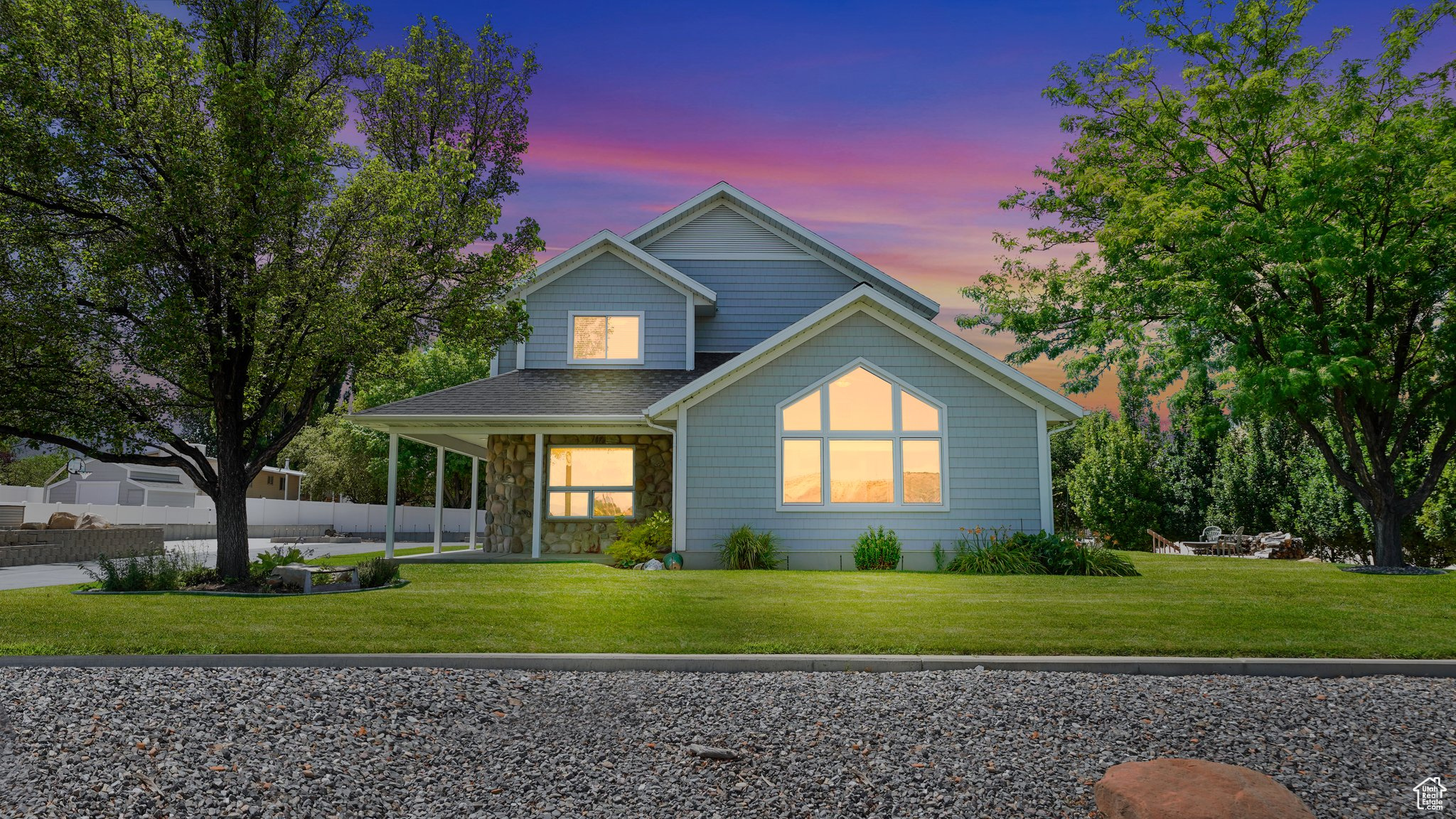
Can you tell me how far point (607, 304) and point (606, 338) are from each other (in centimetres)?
79

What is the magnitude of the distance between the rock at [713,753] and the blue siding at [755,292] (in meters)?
16.2

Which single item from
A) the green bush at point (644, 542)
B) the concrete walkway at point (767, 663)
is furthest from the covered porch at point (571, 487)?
the concrete walkway at point (767, 663)

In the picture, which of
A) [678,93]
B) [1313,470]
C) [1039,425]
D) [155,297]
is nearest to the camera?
[155,297]

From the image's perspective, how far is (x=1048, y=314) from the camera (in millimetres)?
21125

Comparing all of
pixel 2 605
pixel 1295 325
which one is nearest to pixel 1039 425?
pixel 1295 325

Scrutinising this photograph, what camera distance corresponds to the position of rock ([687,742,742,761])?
16.2 feet

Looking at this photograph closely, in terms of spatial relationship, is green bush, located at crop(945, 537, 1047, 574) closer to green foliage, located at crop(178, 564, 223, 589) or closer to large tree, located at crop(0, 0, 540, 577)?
large tree, located at crop(0, 0, 540, 577)

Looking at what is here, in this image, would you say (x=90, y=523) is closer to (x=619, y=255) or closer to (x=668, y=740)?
(x=619, y=255)

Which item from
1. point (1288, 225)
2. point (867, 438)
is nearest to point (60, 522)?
point (867, 438)

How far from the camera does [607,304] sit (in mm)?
20047

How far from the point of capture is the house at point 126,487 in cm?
4097

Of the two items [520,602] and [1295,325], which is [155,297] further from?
[1295,325]

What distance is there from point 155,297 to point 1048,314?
17979mm

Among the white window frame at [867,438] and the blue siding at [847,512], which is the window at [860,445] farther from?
the blue siding at [847,512]
